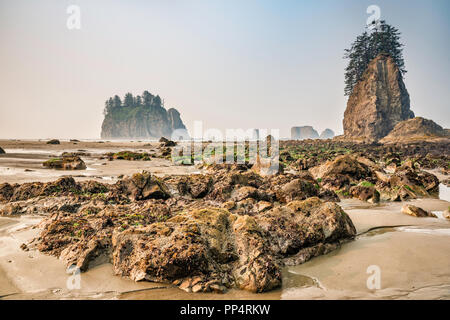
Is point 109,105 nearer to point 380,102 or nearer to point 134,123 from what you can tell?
point 134,123

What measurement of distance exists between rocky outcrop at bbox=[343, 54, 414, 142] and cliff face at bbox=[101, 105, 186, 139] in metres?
147

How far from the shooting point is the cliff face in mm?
179875

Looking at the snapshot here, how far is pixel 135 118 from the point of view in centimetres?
A: 17988

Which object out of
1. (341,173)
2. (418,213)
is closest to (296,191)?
(418,213)

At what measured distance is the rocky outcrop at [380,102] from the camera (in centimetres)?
6016

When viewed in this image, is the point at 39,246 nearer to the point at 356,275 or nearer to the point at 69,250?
the point at 69,250

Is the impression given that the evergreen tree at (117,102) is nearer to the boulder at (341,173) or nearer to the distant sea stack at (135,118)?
the distant sea stack at (135,118)

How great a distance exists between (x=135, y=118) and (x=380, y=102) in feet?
505

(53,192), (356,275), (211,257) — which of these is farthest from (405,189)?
(53,192)

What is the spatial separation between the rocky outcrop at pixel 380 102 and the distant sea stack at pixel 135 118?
5403 inches

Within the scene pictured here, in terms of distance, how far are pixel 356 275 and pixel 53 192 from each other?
8024 mm

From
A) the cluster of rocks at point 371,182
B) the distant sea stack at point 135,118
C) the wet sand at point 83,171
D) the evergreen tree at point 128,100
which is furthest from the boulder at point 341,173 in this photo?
the evergreen tree at point 128,100

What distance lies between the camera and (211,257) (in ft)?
12.8
